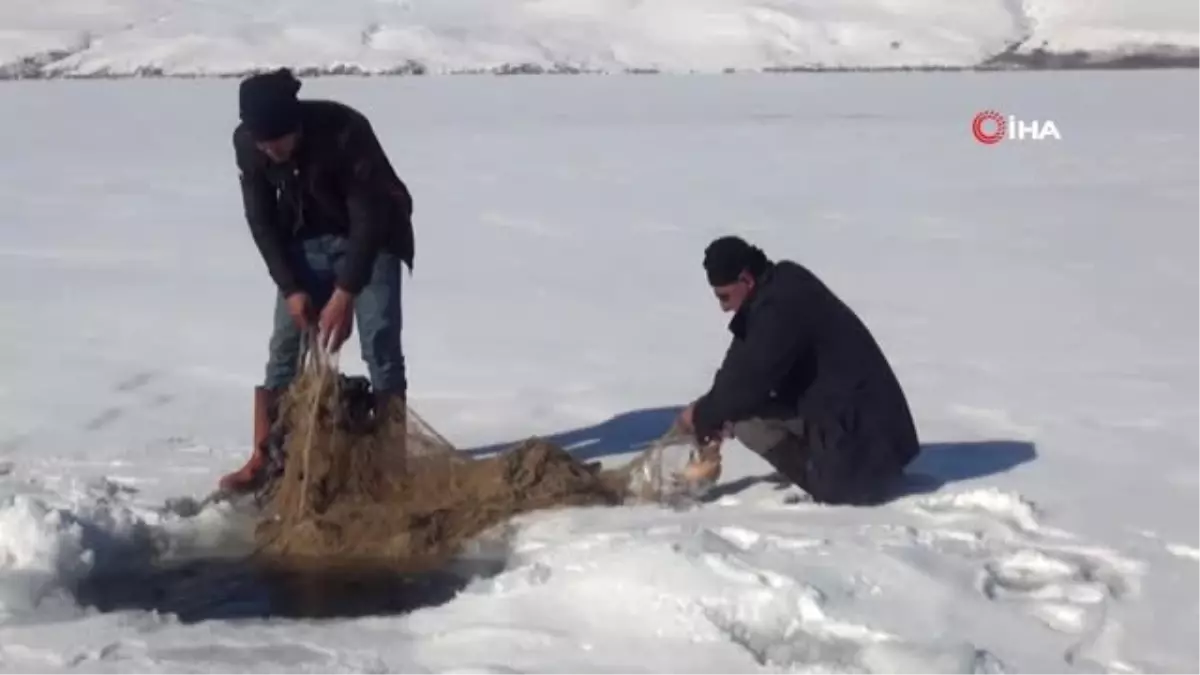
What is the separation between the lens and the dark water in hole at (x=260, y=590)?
14.2ft

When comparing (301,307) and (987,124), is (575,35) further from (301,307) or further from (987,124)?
(301,307)

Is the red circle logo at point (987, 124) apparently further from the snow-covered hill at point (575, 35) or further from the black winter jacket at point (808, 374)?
the snow-covered hill at point (575, 35)

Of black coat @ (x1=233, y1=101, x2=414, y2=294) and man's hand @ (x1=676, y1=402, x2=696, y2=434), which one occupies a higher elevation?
black coat @ (x1=233, y1=101, x2=414, y2=294)

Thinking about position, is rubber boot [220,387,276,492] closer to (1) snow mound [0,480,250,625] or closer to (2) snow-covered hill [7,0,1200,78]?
(1) snow mound [0,480,250,625]

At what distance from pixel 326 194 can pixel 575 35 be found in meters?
31.6

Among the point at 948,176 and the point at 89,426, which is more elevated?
the point at 948,176

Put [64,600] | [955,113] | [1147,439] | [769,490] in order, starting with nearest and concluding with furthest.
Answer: [64,600] < [769,490] < [1147,439] < [955,113]

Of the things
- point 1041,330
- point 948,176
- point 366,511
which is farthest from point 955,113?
point 366,511

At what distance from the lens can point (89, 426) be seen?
6258 mm

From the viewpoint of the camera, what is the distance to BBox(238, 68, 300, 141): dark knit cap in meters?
4.73

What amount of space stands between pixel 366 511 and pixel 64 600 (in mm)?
944

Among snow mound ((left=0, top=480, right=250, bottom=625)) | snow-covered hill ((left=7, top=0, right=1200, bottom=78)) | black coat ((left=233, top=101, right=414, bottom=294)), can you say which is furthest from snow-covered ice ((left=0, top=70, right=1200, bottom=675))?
snow-covered hill ((left=7, top=0, right=1200, bottom=78))

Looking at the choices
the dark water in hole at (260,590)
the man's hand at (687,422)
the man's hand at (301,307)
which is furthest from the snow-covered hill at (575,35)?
the dark water in hole at (260,590)

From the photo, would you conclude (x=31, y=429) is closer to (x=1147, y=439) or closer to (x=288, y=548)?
(x=288, y=548)
